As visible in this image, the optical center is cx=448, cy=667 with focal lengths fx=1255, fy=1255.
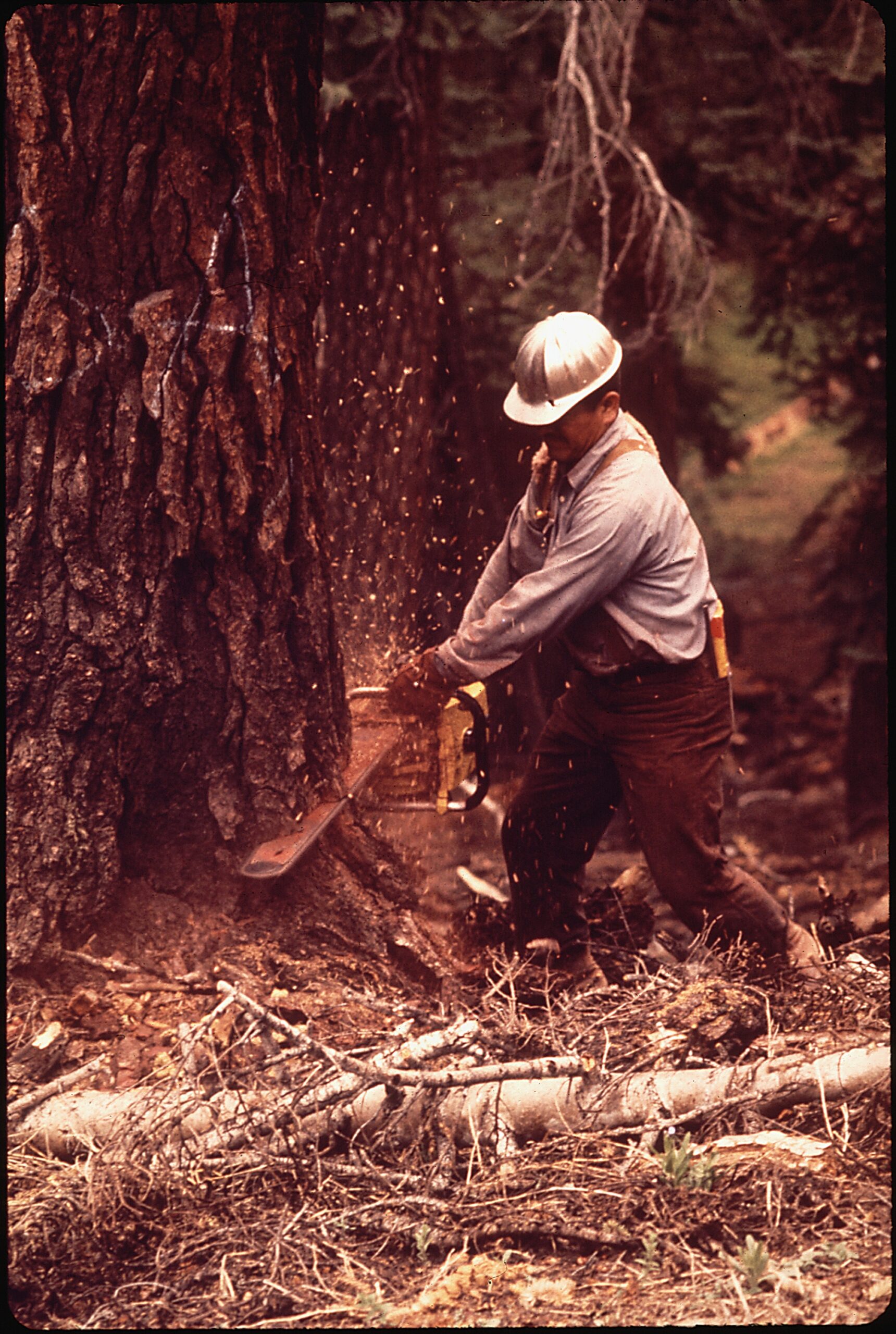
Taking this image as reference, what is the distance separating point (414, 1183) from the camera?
108 inches

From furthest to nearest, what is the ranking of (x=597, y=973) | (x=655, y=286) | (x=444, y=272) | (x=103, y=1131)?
(x=655, y=286) < (x=444, y=272) < (x=597, y=973) < (x=103, y=1131)

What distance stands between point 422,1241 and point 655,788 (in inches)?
52.9

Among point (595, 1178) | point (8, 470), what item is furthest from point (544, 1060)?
point (8, 470)

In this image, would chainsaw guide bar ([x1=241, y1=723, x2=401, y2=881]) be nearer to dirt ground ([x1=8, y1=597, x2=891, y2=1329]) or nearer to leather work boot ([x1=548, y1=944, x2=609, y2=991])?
dirt ground ([x1=8, y1=597, x2=891, y2=1329])

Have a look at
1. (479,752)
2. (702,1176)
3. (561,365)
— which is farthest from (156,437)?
(702,1176)

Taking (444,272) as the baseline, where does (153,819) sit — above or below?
below

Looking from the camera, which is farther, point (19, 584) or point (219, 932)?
point (219, 932)

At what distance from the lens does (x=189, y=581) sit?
9.87 feet

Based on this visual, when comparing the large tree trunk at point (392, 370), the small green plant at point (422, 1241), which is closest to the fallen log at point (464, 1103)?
the small green plant at point (422, 1241)

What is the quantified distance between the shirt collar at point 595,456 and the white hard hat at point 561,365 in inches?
6.0

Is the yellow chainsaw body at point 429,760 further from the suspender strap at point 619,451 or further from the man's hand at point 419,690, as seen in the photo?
the suspender strap at point 619,451

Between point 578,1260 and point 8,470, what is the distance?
2110 mm

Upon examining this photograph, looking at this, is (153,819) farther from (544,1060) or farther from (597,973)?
(597,973)

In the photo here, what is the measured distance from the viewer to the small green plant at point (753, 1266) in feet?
8.26
